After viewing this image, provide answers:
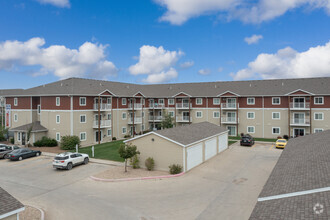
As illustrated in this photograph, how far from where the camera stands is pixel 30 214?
42.3ft

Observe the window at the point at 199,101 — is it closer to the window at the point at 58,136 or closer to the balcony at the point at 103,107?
the balcony at the point at 103,107

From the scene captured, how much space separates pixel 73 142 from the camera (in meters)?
32.3

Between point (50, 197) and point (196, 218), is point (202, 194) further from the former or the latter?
point (50, 197)

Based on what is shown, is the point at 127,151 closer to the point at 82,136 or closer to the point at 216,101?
the point at 82,136

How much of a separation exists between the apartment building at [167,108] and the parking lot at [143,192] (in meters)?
11.9

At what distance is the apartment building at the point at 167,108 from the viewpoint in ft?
115

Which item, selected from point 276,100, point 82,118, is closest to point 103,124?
point 82,118

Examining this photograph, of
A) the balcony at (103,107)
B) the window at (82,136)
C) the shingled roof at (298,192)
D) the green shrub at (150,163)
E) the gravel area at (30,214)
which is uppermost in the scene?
the balcony at (103,107)

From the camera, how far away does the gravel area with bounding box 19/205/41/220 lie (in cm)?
1249

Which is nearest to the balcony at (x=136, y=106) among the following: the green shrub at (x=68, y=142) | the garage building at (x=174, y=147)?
the green shrub at (x=68, y=142)

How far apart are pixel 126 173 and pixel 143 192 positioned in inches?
186

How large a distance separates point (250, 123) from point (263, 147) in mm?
10007

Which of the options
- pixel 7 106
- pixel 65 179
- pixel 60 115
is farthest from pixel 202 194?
pixel 7 106

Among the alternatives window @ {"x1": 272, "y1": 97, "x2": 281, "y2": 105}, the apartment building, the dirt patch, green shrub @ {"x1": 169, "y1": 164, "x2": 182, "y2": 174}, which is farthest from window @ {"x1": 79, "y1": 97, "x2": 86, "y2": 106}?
window @ {"x1": 272, "y1": 97, "x2": 281, "y2": 105}
